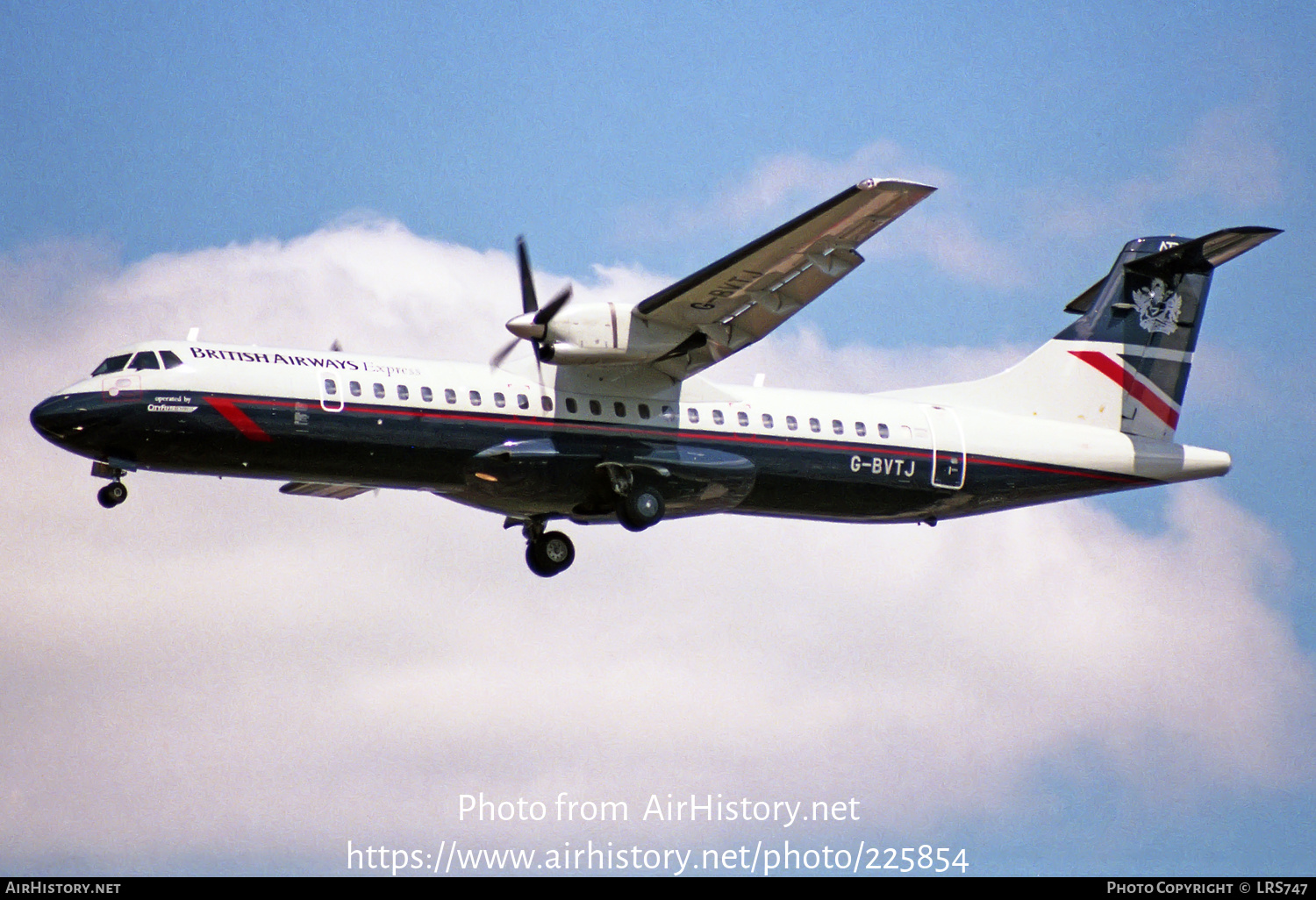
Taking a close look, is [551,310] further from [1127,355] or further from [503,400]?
[1127,355]

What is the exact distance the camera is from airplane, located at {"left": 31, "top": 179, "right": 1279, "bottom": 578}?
2181cm

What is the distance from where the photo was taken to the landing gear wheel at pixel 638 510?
936 inches

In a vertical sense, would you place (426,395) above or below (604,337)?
below

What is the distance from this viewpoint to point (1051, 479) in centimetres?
2638

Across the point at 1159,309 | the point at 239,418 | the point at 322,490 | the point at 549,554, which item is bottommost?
the point at 549,554

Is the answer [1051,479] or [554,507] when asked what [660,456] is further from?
[1051,479]

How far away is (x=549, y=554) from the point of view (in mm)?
25609

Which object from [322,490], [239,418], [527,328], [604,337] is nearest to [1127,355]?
[604,337]

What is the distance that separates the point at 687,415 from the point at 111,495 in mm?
7574

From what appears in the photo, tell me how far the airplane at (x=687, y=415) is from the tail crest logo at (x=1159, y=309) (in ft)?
0.10

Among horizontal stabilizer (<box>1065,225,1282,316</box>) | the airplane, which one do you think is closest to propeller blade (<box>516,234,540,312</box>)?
the airplane
